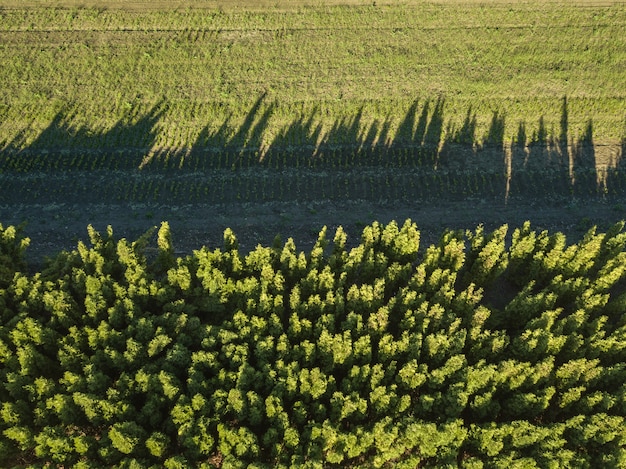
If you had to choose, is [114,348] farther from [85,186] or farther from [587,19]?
[587,19]

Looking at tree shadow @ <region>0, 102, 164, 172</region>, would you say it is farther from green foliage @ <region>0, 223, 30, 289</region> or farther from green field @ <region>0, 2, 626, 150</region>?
green foliage @ <region>0, 223, 30, 289</region>

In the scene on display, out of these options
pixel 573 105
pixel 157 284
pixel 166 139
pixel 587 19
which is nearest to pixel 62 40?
pixel 166 139

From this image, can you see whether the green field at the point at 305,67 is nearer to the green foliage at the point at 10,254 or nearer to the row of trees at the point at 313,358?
the green foliage at the point at 10,254

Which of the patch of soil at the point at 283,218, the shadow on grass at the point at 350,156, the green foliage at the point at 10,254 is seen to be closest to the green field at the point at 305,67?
the shadow on grass at the point at 350,156

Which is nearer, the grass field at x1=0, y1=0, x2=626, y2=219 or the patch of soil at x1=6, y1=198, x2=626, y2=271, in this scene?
the patch of soil at x1=6, y1=198, x2=626, y2=271

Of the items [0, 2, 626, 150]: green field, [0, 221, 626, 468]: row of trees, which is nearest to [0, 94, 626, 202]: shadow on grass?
[0, 2, 626, 150]: green field

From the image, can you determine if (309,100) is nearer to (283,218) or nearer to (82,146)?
(283,218)
